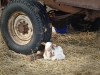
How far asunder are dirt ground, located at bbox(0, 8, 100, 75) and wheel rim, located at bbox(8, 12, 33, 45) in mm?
282

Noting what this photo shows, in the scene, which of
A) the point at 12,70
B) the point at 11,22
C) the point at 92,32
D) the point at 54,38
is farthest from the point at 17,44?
the point at 92,32

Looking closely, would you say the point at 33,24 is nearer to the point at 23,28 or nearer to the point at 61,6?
the point at 23,28

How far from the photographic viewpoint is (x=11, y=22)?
5.41 metres

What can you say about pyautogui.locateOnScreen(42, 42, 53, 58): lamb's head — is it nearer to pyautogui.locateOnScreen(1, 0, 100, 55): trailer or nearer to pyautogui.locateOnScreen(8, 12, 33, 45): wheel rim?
pyautogui.locateOnScreen(1, 0, 100, 55): trailer

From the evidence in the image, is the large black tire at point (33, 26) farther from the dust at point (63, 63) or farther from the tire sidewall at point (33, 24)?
the dust at point (63, 63)

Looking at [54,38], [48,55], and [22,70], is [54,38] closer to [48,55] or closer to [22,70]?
[48,55]

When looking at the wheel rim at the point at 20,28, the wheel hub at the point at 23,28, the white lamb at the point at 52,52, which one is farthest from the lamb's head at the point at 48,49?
the wheel hub at the point at 23,28

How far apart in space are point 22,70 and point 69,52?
1170 millimetres

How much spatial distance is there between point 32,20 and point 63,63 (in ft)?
3.00

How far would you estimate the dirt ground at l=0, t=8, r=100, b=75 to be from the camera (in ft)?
14.8

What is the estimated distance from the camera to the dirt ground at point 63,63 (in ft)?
14.8

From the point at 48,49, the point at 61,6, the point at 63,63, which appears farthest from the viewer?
the point at 61,6

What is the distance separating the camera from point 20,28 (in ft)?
17.4

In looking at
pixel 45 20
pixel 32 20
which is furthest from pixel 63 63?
pixel 32 20
